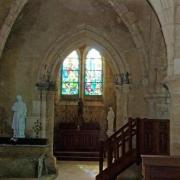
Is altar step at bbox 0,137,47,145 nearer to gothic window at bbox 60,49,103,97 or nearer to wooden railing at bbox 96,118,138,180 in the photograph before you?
wooden railing at bbox 96,118,138,180

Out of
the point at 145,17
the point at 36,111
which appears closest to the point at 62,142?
the point at 36,111

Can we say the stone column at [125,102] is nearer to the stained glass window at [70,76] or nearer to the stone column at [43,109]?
the stone column at [43,109]

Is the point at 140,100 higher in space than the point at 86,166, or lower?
higher

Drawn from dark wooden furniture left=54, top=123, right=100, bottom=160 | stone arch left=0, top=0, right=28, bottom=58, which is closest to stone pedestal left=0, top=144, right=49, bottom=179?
stone arch left=0, top=0, right=28, bottom=58

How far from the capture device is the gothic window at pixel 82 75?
18469mm

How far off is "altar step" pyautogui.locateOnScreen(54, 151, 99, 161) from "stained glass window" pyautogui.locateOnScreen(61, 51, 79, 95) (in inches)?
117

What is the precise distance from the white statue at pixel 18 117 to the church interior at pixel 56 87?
30mm

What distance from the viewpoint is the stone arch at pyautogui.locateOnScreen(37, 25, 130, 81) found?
43.7ft

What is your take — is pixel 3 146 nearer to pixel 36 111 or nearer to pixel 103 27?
pixel 36 111

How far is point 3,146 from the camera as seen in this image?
10805mm

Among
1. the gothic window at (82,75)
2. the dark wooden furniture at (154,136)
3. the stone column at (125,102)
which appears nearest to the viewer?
the dark wooden furniture at (154,136)

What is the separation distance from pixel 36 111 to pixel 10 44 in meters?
2.31

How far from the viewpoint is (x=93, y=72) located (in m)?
18.7

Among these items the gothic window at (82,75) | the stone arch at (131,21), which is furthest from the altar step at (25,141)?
the gothic window at (82,75)
